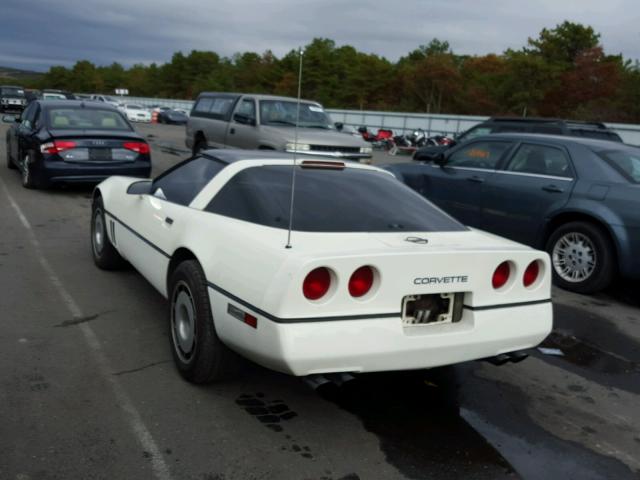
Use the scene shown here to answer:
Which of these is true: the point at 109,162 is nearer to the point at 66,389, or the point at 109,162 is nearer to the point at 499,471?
the point at 66,389

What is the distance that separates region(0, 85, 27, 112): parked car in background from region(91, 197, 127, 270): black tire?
36874mm

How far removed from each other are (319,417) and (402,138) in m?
30.6

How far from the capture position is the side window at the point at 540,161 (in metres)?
7.17

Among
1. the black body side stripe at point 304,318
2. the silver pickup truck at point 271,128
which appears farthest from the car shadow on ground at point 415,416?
the silver pickup truck at point 271,128

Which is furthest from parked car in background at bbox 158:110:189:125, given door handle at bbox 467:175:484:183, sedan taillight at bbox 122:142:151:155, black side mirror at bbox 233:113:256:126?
door handle at bbox 467:175:484:183

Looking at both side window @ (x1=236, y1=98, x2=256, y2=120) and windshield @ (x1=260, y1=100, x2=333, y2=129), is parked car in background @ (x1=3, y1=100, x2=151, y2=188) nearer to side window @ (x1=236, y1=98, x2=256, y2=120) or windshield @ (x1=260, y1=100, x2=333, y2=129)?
side window @ (x1=236, y1=98, x2=256, y2=120)

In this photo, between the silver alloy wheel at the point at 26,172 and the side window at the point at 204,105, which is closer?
the silver alloy wheel at the point at 26,172

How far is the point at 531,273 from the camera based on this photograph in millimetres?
3756

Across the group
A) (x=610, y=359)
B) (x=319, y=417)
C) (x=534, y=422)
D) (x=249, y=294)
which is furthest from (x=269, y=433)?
(x=610, y=359)

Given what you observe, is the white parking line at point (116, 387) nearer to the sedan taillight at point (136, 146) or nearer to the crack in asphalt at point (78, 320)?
the crack in asphalt at point (78, 320)

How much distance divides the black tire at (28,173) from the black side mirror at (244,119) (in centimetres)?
427

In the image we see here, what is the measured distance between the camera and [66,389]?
371 centimetres

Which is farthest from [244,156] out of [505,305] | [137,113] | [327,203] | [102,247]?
[137,113]

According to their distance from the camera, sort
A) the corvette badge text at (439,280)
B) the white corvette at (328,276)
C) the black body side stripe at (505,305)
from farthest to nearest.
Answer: the black body side stripe at (505,305) < the corvette badge text at (439,280) < the white corvette at (328,276)
